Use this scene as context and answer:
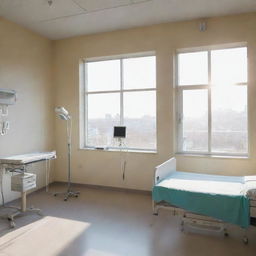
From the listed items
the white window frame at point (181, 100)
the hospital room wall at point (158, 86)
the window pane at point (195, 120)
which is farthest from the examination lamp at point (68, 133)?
the window pane at point (195, 120)

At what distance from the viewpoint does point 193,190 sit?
2.78 m

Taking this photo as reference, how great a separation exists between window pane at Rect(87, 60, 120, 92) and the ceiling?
727mm

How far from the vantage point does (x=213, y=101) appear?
13.4 ft

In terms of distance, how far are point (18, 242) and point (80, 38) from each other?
3830mm

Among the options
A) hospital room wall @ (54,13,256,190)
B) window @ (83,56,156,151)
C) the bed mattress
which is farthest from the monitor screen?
the bed mattress

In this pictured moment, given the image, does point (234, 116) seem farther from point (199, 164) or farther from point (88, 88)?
point (88, 88)

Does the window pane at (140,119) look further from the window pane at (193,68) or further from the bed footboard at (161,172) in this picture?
the bed footboard at (161,172)

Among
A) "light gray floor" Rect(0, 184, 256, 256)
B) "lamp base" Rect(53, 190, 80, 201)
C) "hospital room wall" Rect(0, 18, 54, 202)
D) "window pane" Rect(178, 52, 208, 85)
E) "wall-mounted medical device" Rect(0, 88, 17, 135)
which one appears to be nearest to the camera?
"light gray floor" Rect(0, 184, 256, 256)

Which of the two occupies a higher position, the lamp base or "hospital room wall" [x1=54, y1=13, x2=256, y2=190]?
"hospital room wall" [x1=54, y1=13, x2=256, y2=190]

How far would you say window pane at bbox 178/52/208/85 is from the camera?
413 cm

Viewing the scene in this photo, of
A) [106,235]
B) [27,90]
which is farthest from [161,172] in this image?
[27,90]

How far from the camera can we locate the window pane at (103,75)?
4746mm

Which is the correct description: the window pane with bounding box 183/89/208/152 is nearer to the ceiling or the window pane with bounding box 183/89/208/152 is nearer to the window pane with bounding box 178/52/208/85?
the window pane with bounding box 178/52/208/85

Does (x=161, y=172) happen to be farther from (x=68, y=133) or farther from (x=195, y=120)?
(x=68, y=133)
